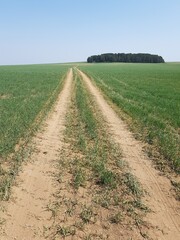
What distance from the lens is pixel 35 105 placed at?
20.6 m

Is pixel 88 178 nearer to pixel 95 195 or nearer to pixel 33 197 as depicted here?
pixel 95 195

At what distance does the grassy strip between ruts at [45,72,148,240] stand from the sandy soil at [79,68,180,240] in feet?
0.77

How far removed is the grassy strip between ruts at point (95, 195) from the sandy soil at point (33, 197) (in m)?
0.22

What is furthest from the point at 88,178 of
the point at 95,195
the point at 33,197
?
the point at 33,197

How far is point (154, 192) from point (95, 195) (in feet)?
5.01

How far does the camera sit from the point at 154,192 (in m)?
7.83

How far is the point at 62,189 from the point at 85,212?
4.36 ft

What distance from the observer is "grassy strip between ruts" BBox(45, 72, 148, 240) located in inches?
244

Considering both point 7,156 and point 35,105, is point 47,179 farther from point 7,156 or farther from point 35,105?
point 35,105

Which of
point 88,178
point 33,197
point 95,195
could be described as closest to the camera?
point 33,197

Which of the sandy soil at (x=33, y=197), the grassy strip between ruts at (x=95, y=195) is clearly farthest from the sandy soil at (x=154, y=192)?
the sandy soil at (x=33, y=197)

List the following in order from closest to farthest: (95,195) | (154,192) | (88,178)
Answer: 1. (95,195)
2. (154,192)
3. (88,178)

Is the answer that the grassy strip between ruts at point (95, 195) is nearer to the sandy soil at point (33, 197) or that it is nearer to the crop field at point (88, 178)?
the crop field at point (88, 178)

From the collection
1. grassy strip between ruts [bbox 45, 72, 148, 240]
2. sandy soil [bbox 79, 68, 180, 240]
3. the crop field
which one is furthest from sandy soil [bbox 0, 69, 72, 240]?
sandy soil [bbox 79, 68, 180, 240]
